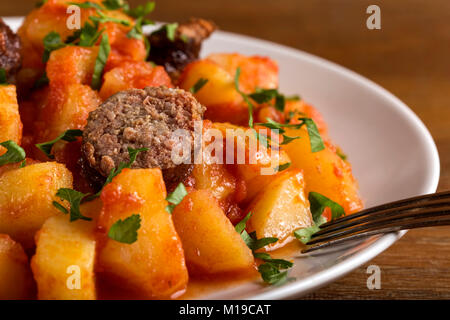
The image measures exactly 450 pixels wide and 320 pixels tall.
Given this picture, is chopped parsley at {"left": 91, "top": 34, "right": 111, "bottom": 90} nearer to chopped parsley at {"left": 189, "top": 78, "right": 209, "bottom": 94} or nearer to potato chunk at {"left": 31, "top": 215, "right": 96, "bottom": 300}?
chopped parsley at {"left": 189, "top": 78, "right": 209, "bottom": 94}

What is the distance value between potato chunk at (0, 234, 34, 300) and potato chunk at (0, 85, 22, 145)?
2.00 feet

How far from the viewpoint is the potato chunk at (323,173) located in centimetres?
334

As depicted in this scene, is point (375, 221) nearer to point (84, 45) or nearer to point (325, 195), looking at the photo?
point (325, 195)

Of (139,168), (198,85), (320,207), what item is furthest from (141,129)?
(320,207)

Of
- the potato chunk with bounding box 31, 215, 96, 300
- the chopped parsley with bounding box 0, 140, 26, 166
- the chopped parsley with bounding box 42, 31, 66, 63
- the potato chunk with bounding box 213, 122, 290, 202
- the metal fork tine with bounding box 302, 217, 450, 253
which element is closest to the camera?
the potato chunk with bounding box 31, 215, 96, 300

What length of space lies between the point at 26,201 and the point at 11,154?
292 mm

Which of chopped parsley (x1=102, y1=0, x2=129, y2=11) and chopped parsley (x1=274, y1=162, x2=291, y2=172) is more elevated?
chopped parsley (x1=102, y1=0, x2=129, y2=11)

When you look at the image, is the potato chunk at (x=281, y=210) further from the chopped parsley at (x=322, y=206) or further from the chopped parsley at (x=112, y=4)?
the chopped parsley at (x=112, y=4)

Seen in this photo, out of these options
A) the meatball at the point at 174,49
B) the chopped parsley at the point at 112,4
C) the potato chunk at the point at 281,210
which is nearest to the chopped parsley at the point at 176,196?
the potato chunk at the point at 281,210

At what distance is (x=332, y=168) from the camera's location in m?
3.36

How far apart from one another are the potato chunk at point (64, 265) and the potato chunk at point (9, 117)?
712 millimetres

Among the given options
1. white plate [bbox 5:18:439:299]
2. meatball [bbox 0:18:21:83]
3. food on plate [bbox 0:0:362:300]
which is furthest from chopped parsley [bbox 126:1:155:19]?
white plate [bbox 5:18:439:299]

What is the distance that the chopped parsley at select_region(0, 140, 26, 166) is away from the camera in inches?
112

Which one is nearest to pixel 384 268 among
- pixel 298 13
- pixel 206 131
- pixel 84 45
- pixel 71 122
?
pixel 206 131
